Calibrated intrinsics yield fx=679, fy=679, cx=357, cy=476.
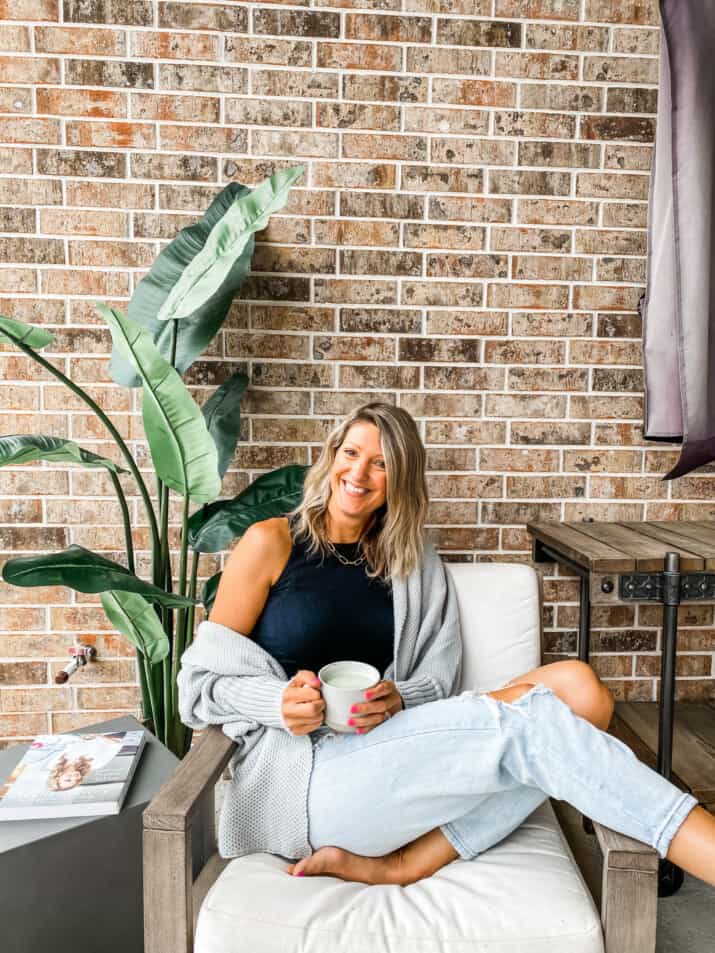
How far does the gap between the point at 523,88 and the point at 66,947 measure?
7.92 ft

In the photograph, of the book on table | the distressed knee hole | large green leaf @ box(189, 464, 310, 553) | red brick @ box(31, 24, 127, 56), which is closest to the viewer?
the book on table

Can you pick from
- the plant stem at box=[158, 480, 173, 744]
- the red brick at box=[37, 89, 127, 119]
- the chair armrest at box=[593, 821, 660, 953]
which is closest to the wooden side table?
the chair armrest at box=[593, 821, 660, 953]

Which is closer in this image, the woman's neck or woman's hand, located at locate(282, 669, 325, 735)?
woman's hand, located at locate(282, 669, 325, 735)

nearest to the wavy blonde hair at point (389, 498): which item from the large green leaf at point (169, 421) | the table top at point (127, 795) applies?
the large green leaf at point (169, 421)

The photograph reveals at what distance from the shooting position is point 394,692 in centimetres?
137

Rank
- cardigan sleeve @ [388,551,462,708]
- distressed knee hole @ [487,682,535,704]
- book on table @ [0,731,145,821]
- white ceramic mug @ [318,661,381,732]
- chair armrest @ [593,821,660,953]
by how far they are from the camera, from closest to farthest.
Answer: chair armrest @ [593,821,660,953] < white ceramic mug @ [318,661,381,732] < book on table @ [0,731,145,821] < distressed knee hole @ [487,682,535,704] < cardigan sleeve @ [388,551,462,708]

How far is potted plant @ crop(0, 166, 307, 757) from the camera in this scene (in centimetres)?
149

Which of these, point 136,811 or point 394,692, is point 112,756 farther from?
point 394,692

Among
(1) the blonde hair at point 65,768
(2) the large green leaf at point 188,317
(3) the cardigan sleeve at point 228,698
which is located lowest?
(1) the blonde hair at point 65,768

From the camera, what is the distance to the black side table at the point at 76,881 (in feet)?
4.02

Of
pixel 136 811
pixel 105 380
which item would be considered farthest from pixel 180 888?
pixel 105 380

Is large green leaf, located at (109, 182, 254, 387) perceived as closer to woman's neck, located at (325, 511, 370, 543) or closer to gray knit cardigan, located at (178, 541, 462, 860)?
woman's neck, located at (325, 511, 370, 543)

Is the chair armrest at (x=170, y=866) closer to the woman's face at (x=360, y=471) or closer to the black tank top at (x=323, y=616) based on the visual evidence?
the black tank top at (x=323, y=616)

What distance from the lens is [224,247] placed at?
5.08ft
